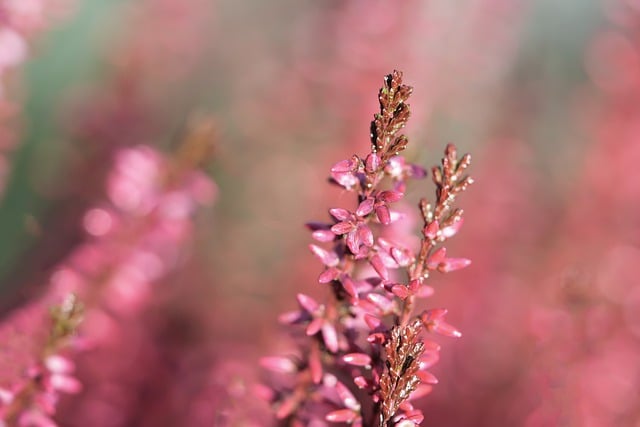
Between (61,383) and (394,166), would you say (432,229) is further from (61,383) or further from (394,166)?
(61,383)

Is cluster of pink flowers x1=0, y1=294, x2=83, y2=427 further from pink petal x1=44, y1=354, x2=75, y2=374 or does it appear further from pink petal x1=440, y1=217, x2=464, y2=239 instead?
pink petal x1=440, y1=217, x2=464, y2=239

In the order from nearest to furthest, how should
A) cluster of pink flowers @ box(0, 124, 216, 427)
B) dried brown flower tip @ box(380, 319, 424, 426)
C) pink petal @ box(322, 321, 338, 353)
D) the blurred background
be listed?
dried brown flower tip @ box(380, 319, 424, 426), pink petal @ box(322, 321, 338, 353), cluster of pink flowers @ box(0, 124, 216, 427), the blurred background

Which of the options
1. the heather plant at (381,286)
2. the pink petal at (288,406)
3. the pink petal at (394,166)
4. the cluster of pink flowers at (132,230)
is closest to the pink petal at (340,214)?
the heather plant at (381,286)

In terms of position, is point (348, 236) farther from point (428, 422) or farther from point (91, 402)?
point (428, 422)

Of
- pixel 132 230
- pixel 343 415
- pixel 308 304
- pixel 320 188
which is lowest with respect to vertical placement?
pixel 343 415

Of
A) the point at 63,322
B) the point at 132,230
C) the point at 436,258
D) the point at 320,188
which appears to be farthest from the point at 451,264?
the point at 320,188

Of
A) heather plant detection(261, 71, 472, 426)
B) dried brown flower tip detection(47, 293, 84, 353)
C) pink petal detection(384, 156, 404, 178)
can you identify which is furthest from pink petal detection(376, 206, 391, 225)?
dried brown flower tip detection(47, 293, 84, 353)

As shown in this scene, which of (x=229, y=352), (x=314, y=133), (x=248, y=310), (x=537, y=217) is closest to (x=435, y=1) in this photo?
(x=314, y=133)
